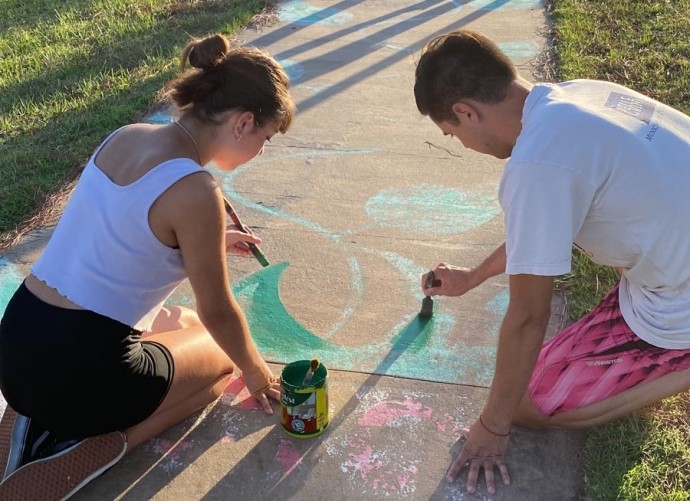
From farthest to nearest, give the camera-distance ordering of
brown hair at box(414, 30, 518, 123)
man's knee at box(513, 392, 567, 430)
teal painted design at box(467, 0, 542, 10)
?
teal painted design at box(467, 0, 542, 10) → man's knee at box(513, 392, 567, 430) → brown hair at box(414, 30, 518, 123)

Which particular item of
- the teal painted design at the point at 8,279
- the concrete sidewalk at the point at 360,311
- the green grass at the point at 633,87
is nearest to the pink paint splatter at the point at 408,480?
the concrete sidewalk at the point at 360,311

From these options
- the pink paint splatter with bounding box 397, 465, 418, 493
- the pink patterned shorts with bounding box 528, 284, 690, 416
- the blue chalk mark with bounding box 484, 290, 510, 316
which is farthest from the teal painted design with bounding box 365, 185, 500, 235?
the pink paint splatter with bounding box 397, 465, 418, 493

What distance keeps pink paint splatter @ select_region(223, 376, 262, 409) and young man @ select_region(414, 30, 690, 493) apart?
2.68ft

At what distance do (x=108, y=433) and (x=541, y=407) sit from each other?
150cm

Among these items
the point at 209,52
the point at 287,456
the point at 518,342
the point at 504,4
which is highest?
the point at 209,52

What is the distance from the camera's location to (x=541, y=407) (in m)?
2.59

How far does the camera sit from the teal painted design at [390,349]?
2963 millimetres

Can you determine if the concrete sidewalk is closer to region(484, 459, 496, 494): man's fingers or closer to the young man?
region(484, 459, 496, 494): man's fingers

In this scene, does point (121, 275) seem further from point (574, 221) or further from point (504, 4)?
point (504, 4)

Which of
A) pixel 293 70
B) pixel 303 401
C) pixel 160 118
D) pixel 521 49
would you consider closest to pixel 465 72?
pixel 303 401

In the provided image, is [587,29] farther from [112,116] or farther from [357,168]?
[112,116]

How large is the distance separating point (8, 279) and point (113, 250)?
1.59 m

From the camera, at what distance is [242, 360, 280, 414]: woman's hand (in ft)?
8.81

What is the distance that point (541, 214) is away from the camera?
6.60 ft
